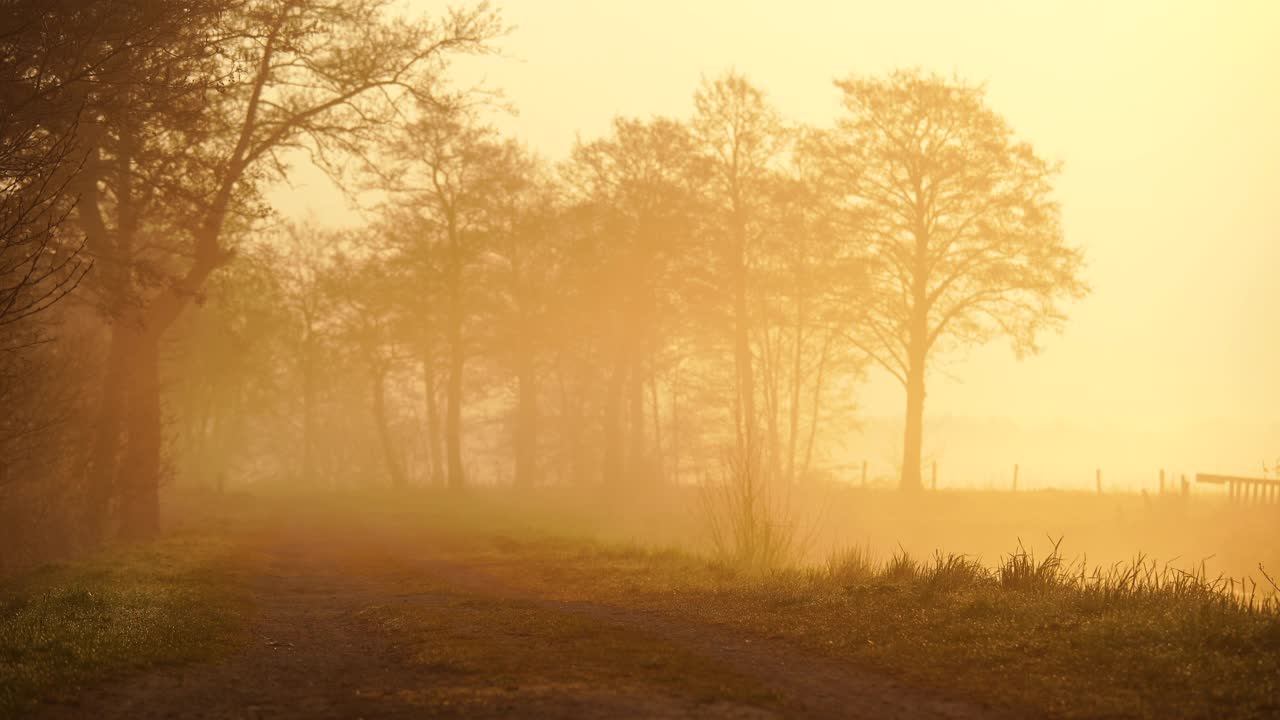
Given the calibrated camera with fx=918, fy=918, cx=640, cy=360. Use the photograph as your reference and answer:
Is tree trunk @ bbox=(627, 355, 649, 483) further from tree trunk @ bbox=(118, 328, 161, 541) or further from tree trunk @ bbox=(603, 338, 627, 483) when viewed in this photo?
tree trunk @ bbox=(118, 328, 161, 541)

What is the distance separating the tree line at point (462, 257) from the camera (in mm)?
17891

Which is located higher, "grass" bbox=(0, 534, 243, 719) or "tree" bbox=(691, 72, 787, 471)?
"tree" bbox=(691, 72, 787, 471)

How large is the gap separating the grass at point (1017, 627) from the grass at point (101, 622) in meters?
4.89

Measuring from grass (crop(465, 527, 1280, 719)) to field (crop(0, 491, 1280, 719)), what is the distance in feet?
0.10

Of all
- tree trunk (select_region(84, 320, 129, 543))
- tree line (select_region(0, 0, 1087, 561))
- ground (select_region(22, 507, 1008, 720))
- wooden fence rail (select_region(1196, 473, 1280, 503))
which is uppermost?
tree line (select_region(0, 0, 1087, 561))

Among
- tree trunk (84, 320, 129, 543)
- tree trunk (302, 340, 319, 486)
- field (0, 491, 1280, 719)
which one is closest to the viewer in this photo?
field (0, 491, 1280, 719)

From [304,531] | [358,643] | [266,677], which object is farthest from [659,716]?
[304,531]

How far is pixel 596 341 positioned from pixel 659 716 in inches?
1366

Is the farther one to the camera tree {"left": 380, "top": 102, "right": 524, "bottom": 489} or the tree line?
tree {"left": 380, "top": 102, "right": 524, "bottom": 489}

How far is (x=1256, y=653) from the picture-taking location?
24.8ft

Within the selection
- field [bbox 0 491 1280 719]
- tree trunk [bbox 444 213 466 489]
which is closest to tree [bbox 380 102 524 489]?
tree trunk [bbox 444 213 466 489]

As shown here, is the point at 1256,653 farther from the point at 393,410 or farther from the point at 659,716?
the point at 393,410

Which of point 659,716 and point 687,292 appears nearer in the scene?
point 659,716

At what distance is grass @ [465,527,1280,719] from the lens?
701cm
